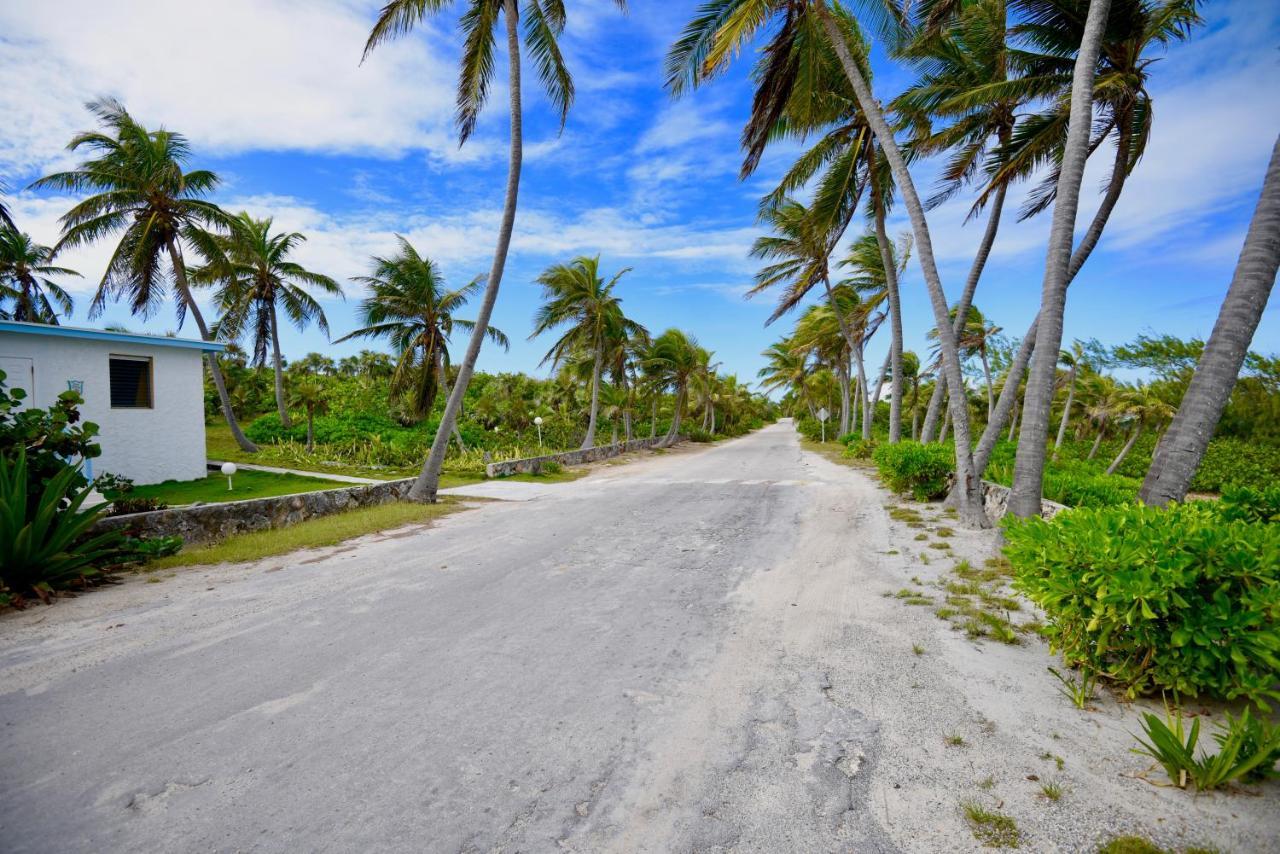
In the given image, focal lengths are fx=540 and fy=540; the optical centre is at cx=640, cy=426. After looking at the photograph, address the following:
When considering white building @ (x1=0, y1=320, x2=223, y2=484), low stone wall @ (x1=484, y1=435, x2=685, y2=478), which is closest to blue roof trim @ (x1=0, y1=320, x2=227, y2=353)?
white building @ (x1=0, y1=320, x2=223, y2=484)

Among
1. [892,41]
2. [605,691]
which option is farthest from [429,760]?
[892,41]

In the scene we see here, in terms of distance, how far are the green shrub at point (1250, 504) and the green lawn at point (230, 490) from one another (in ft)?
41.8

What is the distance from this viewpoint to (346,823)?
220 cm

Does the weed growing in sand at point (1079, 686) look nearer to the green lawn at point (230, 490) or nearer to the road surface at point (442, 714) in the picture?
the road surface at point (442, 714)

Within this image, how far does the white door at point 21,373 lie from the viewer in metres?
10.2

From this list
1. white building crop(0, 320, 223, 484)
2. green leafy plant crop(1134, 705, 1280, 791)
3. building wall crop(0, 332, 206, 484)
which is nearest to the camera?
green leafy plant crop(1134, 705, 1280, 791)

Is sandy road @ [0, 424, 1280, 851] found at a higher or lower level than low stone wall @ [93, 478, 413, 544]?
lower

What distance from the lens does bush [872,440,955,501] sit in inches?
387

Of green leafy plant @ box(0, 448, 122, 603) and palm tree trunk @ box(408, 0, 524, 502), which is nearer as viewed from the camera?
green leafy plant @ box(0, 448, 122, 603)

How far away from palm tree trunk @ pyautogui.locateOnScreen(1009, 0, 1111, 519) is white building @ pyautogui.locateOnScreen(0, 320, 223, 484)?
52.8ft

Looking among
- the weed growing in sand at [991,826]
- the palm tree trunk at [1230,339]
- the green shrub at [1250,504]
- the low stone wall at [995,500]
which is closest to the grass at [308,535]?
the weed growing in sand at [991,826]

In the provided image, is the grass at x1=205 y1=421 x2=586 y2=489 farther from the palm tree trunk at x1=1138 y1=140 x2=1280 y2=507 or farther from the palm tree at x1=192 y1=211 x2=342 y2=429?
the palm tree trunk at x1=1138 y1=140 x2=1280 y2=507

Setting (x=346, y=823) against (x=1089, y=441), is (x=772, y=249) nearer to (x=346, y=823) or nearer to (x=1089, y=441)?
(x=346, y=823)

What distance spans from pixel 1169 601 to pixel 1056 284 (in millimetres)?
4786
